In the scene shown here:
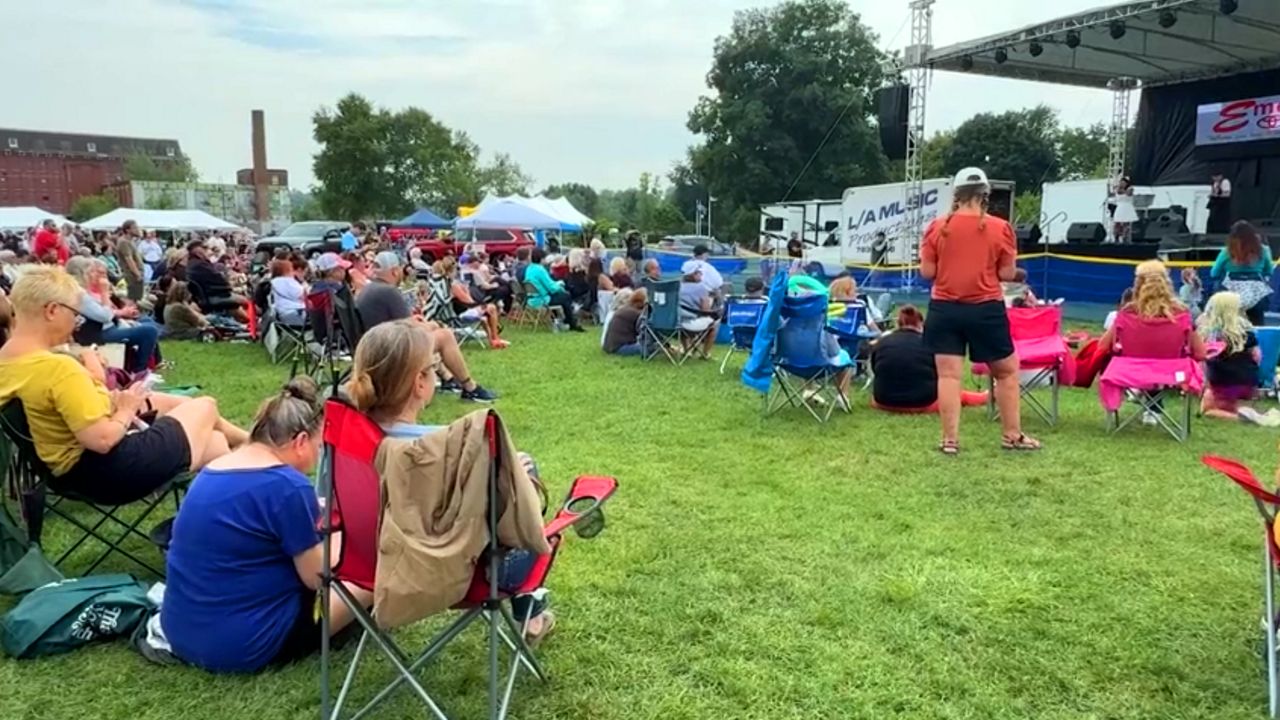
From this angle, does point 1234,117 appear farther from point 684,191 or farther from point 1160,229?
point 684,191

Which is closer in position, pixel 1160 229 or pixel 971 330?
pixel 971 330

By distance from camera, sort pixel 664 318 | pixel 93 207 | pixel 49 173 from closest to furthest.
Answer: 1. pixel 664 318
2. pixel 93 207
3. pixel 49 173

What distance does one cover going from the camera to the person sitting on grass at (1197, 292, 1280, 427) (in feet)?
19.3

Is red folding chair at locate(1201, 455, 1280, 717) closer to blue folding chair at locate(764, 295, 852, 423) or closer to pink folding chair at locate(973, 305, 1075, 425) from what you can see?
pink folding chair at locate(973, 305, 1075, 425)

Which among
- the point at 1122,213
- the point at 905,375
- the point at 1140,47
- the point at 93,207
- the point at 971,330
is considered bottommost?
the point at 905,375

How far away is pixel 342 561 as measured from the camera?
7.31 ft

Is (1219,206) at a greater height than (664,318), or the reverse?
(1219,206)

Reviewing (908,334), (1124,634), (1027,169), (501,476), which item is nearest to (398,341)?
(501,476)

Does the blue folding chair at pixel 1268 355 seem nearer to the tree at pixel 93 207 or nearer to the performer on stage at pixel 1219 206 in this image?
the performer on stage at pixel 1219 206

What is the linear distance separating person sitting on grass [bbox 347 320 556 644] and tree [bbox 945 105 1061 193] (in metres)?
42.4

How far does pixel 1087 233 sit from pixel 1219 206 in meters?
2.06

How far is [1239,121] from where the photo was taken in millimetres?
15906

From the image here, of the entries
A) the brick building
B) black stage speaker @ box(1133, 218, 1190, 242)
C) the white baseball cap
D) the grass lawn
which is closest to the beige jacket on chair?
the grass lawn

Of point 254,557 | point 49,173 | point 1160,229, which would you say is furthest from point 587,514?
point 49,173
